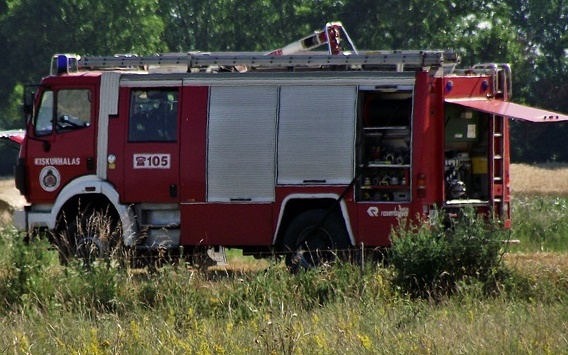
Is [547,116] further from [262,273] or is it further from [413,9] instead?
[413,9]

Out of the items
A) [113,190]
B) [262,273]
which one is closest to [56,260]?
[113,190]

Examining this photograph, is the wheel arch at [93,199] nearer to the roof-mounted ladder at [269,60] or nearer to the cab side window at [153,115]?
the cab side window at [153,115]

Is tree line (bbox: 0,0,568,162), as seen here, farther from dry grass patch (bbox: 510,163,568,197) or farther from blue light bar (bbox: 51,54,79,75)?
blue light bar (bbox: 51,54,79,75)

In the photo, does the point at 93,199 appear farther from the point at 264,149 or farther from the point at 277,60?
the point at 277,60

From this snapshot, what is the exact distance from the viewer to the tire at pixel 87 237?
15.1 meters

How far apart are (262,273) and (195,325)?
2.75 meters

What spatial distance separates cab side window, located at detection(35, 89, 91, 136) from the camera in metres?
16.3

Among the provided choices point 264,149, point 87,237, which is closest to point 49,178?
point 87,237

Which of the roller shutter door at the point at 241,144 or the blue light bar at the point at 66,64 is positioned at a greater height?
the blue light bar at the point at 66,64

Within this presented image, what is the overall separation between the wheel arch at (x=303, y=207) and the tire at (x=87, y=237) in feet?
6.77

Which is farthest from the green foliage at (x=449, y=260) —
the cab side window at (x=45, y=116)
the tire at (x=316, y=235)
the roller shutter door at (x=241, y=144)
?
the cab side window at (x=45, y=116)

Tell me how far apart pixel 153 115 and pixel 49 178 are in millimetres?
1728

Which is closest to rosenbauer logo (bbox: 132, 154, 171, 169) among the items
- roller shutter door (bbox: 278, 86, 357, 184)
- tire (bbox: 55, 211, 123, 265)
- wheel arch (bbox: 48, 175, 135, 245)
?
wheel arch (bbox: 48, 175, 135, 245)

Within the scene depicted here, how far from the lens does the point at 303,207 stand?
15805 mm
